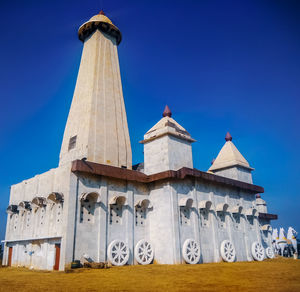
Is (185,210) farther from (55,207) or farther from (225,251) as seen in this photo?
(55,207)

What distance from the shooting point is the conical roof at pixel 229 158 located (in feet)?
94.8

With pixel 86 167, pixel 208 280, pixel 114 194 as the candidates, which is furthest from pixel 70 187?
pixel 208 280

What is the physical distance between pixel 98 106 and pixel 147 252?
12078 millimetres

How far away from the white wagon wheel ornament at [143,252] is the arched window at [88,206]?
3766mm

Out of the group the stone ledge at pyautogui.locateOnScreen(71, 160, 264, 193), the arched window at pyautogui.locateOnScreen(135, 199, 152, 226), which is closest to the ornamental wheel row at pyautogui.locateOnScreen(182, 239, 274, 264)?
the arched window at pyautogui.locateOnScreen(135, 199, 152, 226)

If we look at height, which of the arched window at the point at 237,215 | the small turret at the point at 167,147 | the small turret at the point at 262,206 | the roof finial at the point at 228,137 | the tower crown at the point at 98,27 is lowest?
the arched window at the point at 237,215

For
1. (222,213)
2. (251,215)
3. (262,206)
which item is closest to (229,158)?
(251,215)

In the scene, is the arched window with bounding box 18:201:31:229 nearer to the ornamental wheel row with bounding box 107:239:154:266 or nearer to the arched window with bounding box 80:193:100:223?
the arched window with bounding box 80:193:100:223

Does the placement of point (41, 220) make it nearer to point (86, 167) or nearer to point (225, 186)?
point (86, 167)

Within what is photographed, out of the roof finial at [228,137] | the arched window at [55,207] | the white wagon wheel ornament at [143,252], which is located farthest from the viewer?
the roof finial at [228,137]

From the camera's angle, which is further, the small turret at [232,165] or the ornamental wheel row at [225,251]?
the small turret at [232,165]

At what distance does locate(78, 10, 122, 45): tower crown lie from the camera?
91.9 ft

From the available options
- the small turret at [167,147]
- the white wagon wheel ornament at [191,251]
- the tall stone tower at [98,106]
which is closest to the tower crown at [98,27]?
the tall stone tower at [98,106]

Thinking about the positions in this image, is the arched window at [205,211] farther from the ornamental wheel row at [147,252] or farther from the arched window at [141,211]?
the arched window at [141,211]
